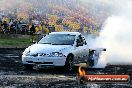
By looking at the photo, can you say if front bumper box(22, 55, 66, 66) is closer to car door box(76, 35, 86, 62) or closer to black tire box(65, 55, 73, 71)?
black tire box(65, 55, 73, 71)

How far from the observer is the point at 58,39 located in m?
21.2

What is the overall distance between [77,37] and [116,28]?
7.65 m

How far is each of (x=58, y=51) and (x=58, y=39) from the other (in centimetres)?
167

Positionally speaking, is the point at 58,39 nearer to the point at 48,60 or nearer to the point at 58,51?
the point at 58,51

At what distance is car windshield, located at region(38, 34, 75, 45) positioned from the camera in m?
20.9

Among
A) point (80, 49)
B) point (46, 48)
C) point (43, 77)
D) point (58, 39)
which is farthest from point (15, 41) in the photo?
point (43, 77)

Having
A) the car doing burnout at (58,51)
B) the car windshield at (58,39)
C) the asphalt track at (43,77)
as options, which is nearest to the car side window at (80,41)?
the car doing burnout at (58,51)

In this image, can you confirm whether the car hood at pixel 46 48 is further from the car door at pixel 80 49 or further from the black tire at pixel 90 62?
the black tire at pixel 90 62

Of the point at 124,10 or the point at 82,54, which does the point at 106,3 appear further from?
the point at 82,54

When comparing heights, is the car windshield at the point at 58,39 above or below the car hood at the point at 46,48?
above


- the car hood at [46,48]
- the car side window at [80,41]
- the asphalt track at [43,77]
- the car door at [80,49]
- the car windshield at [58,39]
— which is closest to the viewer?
the asphalt track at [43,77]

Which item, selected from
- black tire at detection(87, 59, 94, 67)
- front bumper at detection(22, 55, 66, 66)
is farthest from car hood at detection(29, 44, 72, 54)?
black tire at detection(87, 59, 94, 67)

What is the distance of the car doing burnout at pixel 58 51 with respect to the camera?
19547 mm

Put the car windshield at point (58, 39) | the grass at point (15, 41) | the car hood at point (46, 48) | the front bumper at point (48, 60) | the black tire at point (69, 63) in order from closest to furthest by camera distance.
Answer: the front bumper at point (48, 60) < the car hood at point (46, 48) < the black tire at point (69, 63) < the car windshield at point (58, 39) < the grass at point (15, 41)
